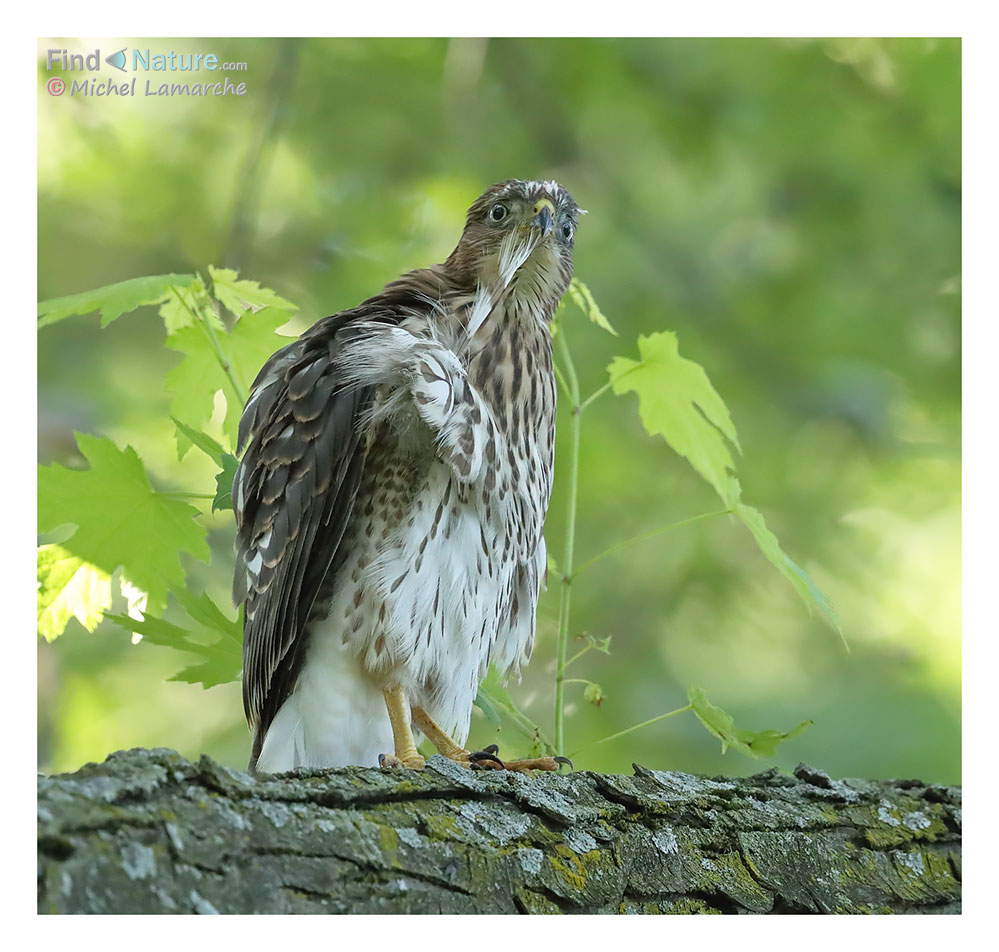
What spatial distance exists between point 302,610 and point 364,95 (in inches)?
50.2

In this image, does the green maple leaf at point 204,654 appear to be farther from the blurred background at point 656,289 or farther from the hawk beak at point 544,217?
the hawk beak at point 544,217

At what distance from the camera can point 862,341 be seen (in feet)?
10.3

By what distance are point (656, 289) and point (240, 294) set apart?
1480mm

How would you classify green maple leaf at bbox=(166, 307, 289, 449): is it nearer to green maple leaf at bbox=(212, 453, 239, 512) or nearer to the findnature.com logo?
green maple leaf at bbox=(212, 453, 239, 512)

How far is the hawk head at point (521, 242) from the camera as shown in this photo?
2.18 metres

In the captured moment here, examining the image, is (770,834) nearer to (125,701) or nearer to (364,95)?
(364,95)

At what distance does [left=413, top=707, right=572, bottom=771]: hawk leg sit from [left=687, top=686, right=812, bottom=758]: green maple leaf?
256 millimetres

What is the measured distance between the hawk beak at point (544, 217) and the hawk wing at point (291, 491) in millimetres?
379

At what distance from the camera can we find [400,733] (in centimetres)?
199

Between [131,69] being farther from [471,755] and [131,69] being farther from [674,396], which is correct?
[471,755]

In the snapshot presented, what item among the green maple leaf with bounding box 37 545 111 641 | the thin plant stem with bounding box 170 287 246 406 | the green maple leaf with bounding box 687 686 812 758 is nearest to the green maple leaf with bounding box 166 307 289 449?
the thin plant stem with bounding box 170 287 246 406

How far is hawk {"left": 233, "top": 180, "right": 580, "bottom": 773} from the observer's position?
1927 millimetres

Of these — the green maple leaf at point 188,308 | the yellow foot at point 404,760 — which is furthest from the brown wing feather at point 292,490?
the yellow foot at point 404,760

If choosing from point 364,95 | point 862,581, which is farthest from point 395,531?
point 862,581
